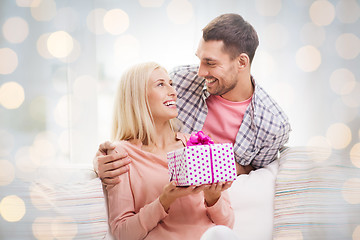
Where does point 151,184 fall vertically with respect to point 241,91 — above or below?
below

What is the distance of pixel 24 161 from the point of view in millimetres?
1494

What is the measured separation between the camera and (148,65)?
1.39m

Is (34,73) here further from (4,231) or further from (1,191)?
(4,231)

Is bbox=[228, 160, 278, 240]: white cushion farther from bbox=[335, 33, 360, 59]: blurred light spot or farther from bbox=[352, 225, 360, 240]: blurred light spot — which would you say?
bbox=[335, 33, 360, 59]: blurred light spot

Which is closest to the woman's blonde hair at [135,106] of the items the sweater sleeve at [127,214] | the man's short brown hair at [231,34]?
the sweater sleeve at [127,214]

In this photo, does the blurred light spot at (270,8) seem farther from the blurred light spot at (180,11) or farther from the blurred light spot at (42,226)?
the blurred light spot at (42,226)

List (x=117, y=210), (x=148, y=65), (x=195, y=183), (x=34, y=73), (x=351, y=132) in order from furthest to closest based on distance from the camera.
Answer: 1. (x=351, y=132)
2. (x=34, y=73)
3. (x=148, y=65)
4. (x=117, y=210)
5. (x=195, y=183)

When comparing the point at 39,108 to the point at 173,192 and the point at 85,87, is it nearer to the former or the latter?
the point at 85,87

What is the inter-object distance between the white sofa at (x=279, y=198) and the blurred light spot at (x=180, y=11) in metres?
1.08

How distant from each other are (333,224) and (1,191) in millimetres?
1198

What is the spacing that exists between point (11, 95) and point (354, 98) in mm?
1740

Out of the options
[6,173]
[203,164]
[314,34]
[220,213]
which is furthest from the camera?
[314,34]

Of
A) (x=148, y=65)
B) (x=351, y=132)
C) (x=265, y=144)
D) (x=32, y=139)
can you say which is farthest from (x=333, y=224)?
(x=32, y=139)

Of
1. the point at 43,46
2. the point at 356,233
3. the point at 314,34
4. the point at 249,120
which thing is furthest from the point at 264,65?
the point at 43,46
